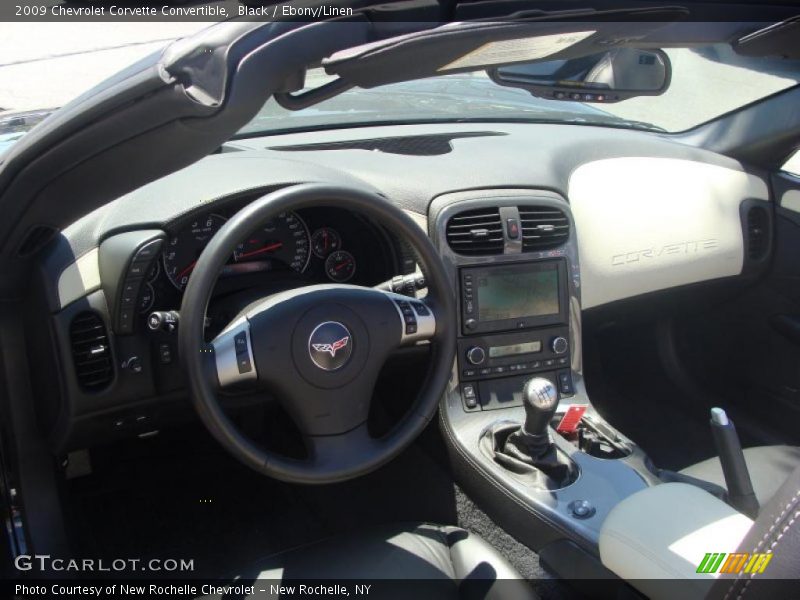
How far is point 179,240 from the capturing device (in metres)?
2.02

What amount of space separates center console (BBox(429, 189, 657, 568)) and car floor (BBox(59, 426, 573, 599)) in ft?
0.83

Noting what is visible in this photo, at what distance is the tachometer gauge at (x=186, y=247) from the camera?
2.02 meters

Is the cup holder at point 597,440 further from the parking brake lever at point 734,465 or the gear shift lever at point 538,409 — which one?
the parking brake lever at point 734,465

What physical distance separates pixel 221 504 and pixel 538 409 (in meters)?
1.16

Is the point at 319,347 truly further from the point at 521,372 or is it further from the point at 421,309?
the point at 521,372

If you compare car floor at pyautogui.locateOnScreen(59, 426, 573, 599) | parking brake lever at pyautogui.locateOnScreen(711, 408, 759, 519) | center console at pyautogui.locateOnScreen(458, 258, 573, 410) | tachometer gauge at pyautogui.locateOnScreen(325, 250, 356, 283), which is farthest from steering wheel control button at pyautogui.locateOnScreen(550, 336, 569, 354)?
tachometer gauge at pyautogui.locateOnScreen(325, 250, 356, 283)

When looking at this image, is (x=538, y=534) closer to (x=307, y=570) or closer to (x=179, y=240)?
(x=307, y=570)

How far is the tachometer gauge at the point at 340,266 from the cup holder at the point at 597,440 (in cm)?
79

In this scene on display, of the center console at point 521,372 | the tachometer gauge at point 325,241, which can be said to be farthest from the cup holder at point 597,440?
the tachometer gauge at point 325,241

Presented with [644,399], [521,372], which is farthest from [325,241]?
[644,399]

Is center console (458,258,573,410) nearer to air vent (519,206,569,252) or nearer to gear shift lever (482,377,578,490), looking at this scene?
air vent (519,206,569,252)

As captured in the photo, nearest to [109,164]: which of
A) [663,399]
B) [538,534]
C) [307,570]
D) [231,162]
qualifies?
[231,162]

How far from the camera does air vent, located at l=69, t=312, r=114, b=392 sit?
1.93m

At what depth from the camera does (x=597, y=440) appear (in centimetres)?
253
